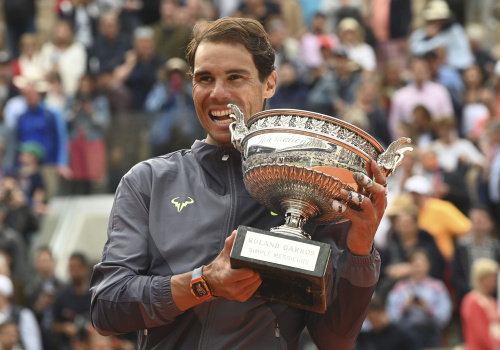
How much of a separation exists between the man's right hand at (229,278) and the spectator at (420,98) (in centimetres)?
952

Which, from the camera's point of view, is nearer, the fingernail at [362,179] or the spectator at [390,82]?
the fingernail at [362,179]

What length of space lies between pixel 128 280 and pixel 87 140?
917 centimetres

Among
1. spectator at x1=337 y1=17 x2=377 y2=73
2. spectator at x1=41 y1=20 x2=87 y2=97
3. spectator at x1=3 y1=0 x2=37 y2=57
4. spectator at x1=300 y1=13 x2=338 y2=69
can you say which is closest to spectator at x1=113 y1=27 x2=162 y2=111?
spectator at x1=41 y1=20 x2=87 y2=97

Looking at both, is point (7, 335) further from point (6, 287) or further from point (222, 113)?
point (222, 113)

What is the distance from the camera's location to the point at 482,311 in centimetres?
895

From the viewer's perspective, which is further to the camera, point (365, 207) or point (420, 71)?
point (420, 71)

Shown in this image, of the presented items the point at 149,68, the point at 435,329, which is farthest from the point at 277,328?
the point at 149,68

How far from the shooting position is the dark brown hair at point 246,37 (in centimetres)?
336

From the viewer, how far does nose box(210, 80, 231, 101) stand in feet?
10.9

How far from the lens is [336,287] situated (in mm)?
3258

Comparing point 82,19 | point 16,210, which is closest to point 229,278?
point 16,210

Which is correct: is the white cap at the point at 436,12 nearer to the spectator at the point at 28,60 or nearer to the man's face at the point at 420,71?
the man's face at the point at 420,71

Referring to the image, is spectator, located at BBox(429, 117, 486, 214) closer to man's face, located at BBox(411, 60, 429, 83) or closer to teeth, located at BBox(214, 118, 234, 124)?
man's face, located at BBox(411, 60, 429, 83)

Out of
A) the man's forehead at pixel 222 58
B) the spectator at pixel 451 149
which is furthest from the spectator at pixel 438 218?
the man's forehead at pixel 222 58
